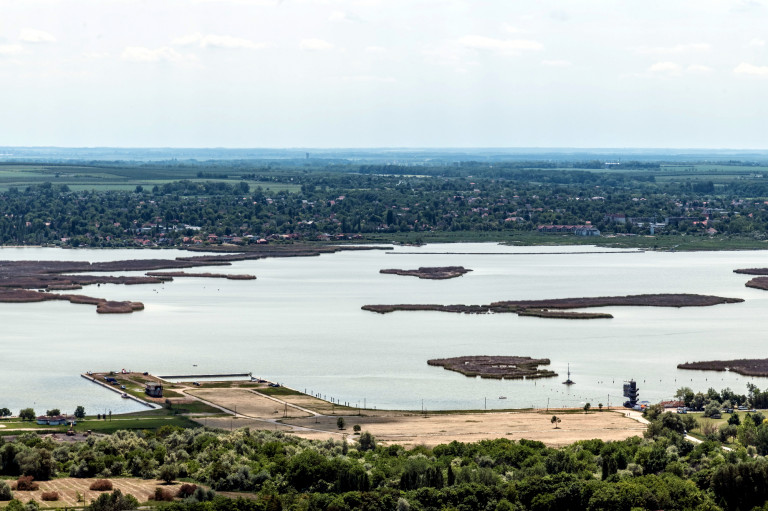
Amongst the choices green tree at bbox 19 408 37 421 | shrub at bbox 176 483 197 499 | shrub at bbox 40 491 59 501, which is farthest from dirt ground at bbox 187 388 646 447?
shrub at bbox 40 491 59 501

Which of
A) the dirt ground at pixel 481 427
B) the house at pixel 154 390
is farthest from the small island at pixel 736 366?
the house at pixel 154 390

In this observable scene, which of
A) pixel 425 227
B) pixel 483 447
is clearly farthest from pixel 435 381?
pixel 425 227

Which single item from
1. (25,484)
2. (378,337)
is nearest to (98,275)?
(378,337)

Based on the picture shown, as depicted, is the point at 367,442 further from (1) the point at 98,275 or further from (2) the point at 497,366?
(1) the point at 98,275

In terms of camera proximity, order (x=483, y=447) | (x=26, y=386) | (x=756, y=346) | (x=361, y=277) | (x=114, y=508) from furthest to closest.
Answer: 1. (x=361, y=277)
2. (x=756, y=346)
3. (x=26, y=386)
4. (x=483, y=447)
5. (x=114, y=508)

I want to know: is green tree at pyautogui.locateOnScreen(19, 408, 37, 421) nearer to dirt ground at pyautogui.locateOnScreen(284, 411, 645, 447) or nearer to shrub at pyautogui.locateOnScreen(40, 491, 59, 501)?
dirt ground at pyautogui.locateOnScreen(284, 411, 645, 447)

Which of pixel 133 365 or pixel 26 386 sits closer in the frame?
pixel 26 386

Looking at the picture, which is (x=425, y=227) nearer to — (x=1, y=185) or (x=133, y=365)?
(x=1, y=185)
